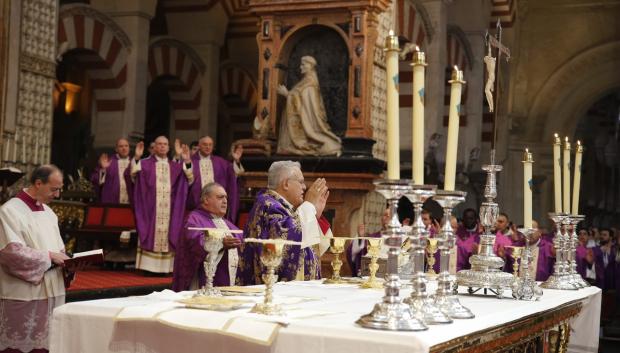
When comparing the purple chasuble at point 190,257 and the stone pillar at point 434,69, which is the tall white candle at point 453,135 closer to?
the purple chasuble at point 190,257

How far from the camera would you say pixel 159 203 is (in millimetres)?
11617

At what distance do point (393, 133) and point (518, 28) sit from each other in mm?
18975

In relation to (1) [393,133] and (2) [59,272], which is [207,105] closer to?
(2) [59,272]

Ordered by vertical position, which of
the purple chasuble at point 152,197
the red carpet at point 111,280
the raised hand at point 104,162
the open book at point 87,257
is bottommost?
the red carpet at point 111,280

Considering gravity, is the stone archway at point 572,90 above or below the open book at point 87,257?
above

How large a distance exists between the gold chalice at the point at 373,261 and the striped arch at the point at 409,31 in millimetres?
8517

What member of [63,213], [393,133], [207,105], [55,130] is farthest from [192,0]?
[393,133]

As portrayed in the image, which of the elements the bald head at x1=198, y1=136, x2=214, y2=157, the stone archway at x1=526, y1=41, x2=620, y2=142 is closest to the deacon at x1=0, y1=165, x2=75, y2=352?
the bald head at x1=198, y1=136, x2=214, y2=157

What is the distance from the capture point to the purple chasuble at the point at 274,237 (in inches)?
225

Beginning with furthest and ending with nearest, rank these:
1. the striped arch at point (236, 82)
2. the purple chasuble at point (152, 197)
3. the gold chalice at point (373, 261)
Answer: the striped arch at point (236, 82), the purple chasuble at point (152, 197), the gold chalice at point (373, 261)

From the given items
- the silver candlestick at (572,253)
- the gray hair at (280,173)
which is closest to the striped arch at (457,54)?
the silver candlestick at (572,253)

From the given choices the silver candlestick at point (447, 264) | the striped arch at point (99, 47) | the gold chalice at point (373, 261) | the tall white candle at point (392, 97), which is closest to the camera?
the tall white candle at point (392, 97)

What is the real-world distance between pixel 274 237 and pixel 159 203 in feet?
20.0

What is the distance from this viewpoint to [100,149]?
49.7 ft
